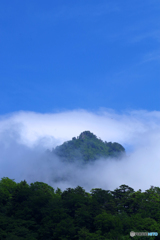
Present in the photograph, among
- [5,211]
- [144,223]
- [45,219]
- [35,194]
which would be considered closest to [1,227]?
[45,219]

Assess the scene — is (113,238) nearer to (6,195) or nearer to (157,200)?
(157,200)

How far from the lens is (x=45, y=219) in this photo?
51.7 m

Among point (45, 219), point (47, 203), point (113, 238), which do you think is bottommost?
point (113, 238)

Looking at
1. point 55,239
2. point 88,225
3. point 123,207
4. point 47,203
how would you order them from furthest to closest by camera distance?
point 123,207, point 47,203, point 88,225, point 55,239

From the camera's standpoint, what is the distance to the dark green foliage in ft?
155

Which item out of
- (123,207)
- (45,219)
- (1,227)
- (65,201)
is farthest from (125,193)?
(1,227)

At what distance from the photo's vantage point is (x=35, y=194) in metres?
64.4

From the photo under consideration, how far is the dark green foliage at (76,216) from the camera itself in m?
47.2

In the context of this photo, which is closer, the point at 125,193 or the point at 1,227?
the point at 1,227

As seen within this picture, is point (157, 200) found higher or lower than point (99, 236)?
higher

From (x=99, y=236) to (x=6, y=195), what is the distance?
30048 millimetres

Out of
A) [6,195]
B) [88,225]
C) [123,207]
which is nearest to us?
[88,225]

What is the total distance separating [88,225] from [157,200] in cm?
2022

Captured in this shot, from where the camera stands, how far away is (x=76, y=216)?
5369 cm
